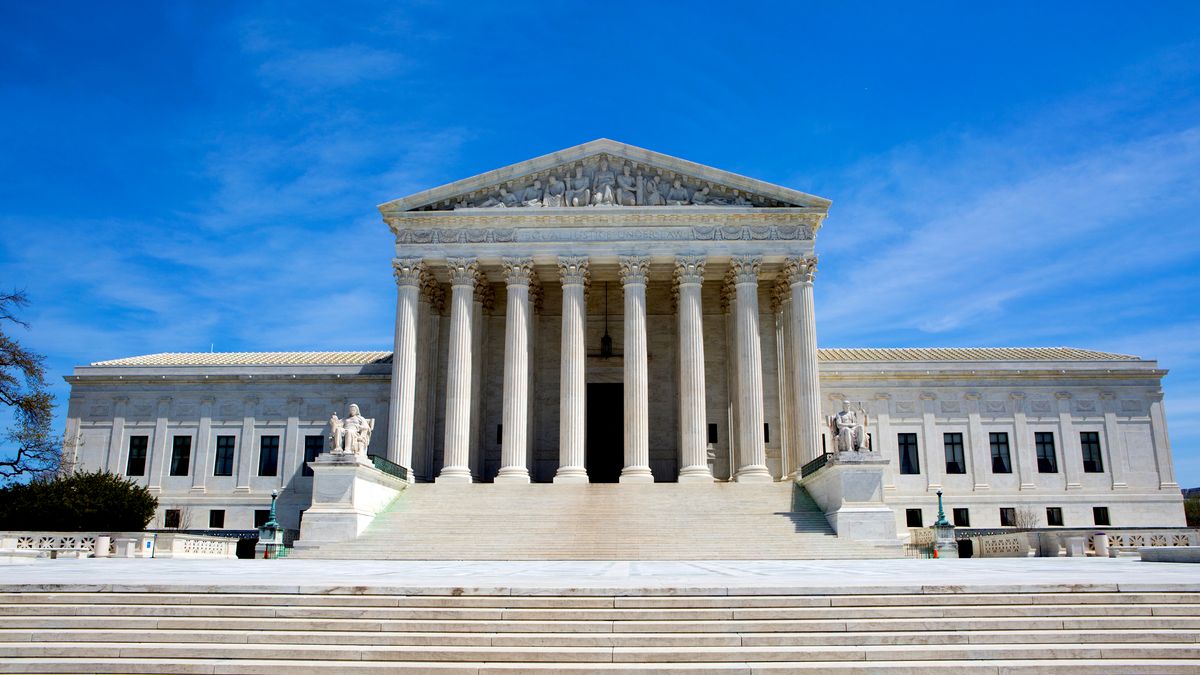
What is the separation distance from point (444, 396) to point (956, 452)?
1033 inches

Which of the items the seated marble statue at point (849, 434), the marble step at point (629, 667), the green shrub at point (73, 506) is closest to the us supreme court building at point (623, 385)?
the seated marble statue at point (849, 434)

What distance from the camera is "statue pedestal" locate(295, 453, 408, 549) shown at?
104 ft

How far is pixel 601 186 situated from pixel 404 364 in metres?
11.7

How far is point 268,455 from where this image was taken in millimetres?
49031

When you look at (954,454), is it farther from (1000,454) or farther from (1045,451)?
(1045,451)

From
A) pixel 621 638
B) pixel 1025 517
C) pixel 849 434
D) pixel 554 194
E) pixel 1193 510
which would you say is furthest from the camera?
pixel 1193 510

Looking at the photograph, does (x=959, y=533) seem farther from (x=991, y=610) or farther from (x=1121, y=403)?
(x=991, y=610)

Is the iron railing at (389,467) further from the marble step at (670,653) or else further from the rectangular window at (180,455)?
the marble step at (670,653)

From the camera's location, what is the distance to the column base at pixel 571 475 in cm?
3897

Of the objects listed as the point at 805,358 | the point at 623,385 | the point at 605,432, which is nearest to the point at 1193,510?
the point at 805,358

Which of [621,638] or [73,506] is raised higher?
[73,506]

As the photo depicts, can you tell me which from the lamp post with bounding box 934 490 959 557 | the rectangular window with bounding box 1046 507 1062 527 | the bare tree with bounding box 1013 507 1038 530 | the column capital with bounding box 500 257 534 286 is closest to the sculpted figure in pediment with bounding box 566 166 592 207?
the column capital with bounding box 500 257 534 286

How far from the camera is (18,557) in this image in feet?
91.4

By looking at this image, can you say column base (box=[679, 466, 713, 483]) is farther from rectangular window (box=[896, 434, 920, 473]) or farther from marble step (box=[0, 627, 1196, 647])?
marble step (box=[0, 627, 1196, 647])
